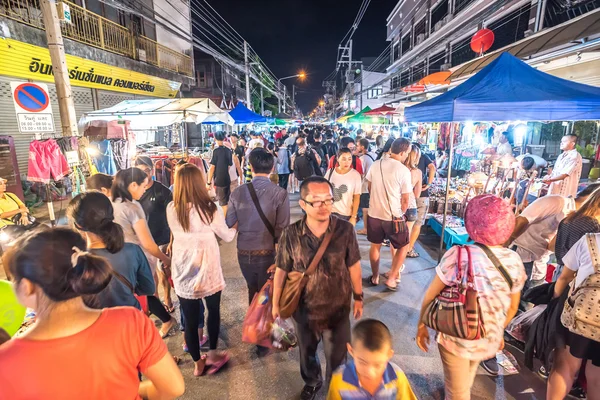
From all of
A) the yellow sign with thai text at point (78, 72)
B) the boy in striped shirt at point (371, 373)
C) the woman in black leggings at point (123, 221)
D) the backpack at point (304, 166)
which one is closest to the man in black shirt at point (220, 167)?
the backpack at point (304, 166)

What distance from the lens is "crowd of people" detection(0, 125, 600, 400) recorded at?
4.04 feet

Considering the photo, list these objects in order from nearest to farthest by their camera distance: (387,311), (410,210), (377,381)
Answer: (377,381) < (387,311) < (410,210)

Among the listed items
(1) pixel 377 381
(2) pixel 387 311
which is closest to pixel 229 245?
(2) pixel 387 311

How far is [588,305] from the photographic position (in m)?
2.14

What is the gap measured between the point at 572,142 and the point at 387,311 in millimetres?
5436

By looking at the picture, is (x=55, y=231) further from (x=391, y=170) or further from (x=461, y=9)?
(x=461, y=9)

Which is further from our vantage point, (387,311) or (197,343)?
(387,311)

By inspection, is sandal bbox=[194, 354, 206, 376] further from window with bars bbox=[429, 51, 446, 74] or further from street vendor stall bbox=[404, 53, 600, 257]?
window with bars bbox=[429, 51, 446, 74]

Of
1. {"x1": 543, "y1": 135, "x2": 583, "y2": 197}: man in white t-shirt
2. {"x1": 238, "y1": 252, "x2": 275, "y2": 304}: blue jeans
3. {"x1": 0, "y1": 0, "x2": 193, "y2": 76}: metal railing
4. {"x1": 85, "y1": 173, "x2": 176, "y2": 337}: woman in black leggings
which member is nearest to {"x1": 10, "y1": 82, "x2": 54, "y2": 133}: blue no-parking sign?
{"x1": 85, "y1": 173, "x2": 176, "y2": 337}: woman in black leggings

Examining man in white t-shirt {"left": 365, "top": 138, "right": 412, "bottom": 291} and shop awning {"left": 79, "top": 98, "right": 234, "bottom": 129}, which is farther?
shop awning {"left": 79, "top": 98, "right": 234, "bottom": 129}

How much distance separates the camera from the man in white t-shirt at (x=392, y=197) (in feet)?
14.9

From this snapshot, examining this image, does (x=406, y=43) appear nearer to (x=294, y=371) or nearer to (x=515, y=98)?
(x=515, y=98)

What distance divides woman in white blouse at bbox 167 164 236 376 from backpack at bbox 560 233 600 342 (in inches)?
108

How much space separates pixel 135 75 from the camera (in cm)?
1421
